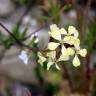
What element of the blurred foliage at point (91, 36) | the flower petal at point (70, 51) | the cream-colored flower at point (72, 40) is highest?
the blurred foliage at point (91, 36)

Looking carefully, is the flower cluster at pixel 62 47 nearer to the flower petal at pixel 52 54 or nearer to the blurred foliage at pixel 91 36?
the flower petal at pixel 52 54

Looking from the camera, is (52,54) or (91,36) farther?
(91,36)

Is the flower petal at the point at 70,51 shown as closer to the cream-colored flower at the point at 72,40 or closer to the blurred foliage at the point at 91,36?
the cream-colored flower at the point at 72,40

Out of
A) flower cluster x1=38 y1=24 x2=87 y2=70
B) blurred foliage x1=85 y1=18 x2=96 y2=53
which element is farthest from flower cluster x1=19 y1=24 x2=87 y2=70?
blurred foliage x1=85 y1=18 x2=96 y2=53

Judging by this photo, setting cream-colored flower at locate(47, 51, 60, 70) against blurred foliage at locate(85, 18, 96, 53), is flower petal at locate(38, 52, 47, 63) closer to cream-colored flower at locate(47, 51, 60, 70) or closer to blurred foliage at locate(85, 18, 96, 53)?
cream-colored flower at locate(47, 51, 60, 70)

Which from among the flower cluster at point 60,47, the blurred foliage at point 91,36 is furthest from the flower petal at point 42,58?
the blurred foliage at point 91,36

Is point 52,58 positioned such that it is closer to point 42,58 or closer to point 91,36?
point 42,58

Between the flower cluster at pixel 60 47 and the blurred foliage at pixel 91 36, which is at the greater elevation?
the blurred foliage at pixel 91 36

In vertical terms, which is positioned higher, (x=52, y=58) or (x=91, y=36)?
(x=91, y=36)

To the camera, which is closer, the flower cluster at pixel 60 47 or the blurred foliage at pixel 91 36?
the flower cluster at pixel 60 47

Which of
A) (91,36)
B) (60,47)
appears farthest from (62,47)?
(91,36)

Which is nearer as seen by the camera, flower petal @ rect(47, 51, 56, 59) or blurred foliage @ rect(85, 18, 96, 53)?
flower petal @ rect(47, 51, 56, 59)
